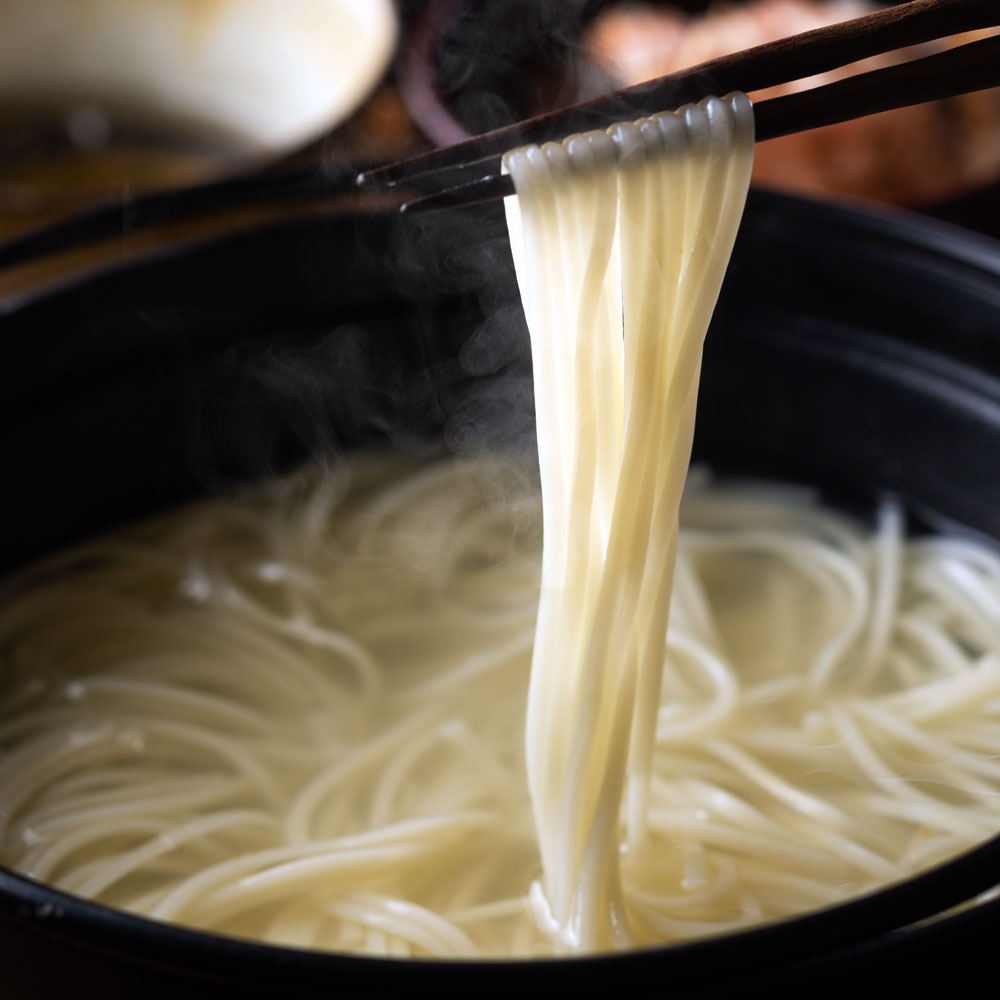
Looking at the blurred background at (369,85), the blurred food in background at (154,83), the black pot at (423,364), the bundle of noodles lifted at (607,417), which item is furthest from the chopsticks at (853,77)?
the blurred food in background at (154,83)

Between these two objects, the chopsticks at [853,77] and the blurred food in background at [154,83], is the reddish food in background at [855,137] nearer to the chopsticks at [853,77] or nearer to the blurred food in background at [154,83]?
the blurred food in background at [154,83]

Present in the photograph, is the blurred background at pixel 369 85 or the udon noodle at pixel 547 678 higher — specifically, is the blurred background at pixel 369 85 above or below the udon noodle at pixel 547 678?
above

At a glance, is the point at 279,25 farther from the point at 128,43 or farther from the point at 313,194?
the point at 313,194

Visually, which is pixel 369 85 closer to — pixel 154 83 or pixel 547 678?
pixel 154 83

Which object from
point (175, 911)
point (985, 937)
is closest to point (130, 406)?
point (175, 911)

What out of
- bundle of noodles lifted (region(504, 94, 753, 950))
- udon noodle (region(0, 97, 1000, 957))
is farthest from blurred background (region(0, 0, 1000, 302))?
bundle of noodles lifted (region(504, 94, 753, 950))

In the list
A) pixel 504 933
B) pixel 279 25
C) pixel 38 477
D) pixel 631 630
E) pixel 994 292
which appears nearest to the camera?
pixel 631 630
